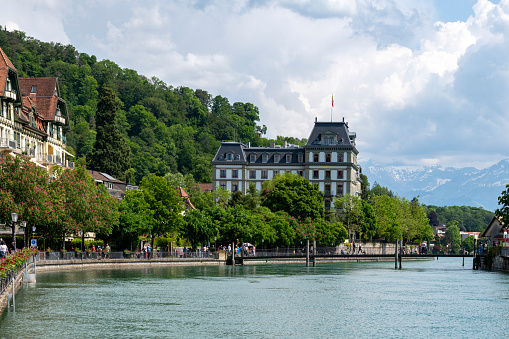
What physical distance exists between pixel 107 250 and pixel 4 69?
24001 mm

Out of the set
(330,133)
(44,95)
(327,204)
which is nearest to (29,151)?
(44,95)

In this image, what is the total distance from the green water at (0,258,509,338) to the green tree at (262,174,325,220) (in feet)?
187

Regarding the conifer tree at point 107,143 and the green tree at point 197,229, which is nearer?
the green tree at point 197,229

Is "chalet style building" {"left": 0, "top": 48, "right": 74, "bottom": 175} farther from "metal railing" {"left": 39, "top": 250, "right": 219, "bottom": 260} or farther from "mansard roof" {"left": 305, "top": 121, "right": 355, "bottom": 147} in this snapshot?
"mansard roof" {"left": 305, "top": 121, "right": 355, "bottom": 147}

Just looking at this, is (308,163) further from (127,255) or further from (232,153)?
(127,255)

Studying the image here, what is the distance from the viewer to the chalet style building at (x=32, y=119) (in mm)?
87562

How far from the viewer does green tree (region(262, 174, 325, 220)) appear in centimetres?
14262

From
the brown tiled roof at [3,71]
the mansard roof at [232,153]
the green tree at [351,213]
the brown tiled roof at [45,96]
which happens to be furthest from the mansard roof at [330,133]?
the brown tiled roof at [3,71]

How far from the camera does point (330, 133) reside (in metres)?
167

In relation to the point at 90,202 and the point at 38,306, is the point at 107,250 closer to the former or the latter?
the point at 90,202

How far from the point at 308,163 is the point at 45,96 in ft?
244

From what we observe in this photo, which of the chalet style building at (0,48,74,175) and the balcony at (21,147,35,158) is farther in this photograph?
the balcony at (21,147,35,158)

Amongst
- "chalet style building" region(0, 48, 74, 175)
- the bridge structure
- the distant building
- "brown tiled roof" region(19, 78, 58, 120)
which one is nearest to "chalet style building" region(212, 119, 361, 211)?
the bridge structure

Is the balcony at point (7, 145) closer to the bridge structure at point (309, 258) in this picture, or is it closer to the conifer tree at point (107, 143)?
the bridge structure at point (309, 258)
